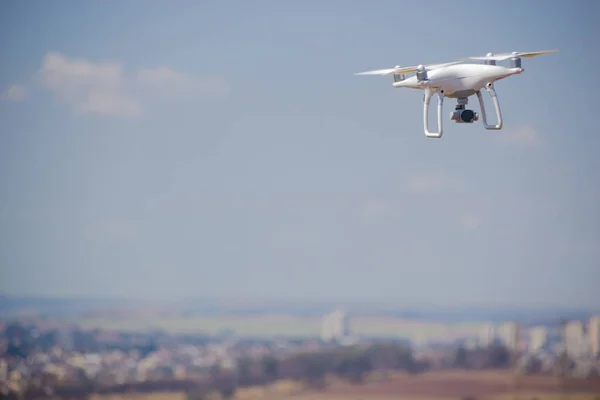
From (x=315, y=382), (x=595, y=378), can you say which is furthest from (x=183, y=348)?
(x=595, y=378)

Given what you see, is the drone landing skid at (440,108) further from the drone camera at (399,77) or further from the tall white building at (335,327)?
the tall white building at (335,327)

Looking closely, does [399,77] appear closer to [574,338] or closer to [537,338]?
[537,338]

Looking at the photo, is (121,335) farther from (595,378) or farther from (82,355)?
(595,378)

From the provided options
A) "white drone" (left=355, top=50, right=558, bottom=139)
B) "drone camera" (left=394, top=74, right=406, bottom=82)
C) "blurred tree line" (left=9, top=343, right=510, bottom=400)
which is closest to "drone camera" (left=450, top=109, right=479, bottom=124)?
"white drone" (left=355, top=50, right=558, bottom=139)

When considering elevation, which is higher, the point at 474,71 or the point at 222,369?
the point at 474,71

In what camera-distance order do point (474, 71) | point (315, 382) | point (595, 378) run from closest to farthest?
1. point (474, 71)
2. point (315, 382)
3. point (595, 378)
